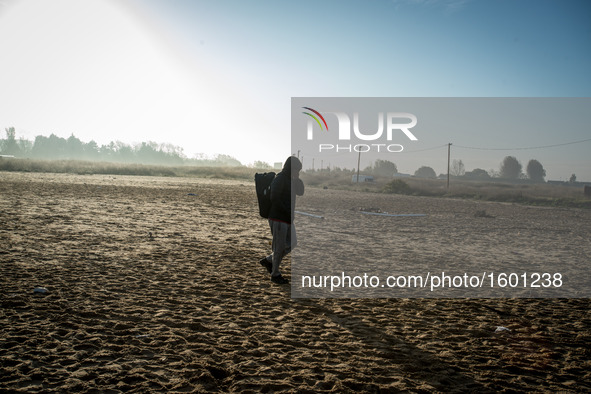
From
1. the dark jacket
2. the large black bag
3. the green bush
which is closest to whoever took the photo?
the dark jacket

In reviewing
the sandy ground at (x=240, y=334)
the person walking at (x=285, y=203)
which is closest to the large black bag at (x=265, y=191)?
the person walking at (x=285, y=203)

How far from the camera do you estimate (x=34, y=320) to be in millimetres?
3975

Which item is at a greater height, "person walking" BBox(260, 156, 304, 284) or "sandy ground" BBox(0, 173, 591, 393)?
"person walking" BBox(260, 156, 304, 284)

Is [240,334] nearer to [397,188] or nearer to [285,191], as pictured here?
[285,191]

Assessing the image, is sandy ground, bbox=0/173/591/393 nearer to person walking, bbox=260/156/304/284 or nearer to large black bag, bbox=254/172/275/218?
person walking, bbox=260/156/304/284

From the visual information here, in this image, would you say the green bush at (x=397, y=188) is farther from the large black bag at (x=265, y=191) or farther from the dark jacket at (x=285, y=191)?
the dark jacket at (x=285, y=191)

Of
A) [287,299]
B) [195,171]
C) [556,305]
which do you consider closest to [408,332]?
[287,299]

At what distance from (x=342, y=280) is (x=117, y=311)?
10.7 feet

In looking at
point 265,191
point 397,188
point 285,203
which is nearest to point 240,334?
point 285,203

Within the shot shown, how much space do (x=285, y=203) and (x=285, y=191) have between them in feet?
0.56

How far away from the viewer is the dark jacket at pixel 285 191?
5.43 m

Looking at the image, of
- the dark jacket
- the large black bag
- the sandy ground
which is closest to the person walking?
the dark jacket

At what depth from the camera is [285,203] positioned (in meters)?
5.52

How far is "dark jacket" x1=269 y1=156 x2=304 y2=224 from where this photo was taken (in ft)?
17.8
